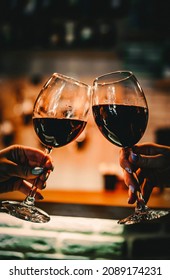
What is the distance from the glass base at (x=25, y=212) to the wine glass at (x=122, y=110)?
14 centimetres

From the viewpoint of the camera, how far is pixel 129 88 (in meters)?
0.72

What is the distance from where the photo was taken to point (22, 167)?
28.8 inches

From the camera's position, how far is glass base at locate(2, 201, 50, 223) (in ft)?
2.22

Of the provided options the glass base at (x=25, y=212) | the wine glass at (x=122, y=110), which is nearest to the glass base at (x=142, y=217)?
the wine glass at (x=122, y=110)

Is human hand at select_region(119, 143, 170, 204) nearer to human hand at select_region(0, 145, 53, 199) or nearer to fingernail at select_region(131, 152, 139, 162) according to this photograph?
fingernail at select_region(131, 152, 139, 162)

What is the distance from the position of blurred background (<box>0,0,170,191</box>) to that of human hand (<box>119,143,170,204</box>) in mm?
1374

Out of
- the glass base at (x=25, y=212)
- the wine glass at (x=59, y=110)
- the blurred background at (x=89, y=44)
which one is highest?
the blurred background at (x=89, y=44)

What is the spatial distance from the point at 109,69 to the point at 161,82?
35 centimetres

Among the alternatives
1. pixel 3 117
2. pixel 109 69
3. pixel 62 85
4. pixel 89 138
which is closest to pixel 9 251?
pixel 62 85

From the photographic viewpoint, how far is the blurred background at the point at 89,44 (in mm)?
2412

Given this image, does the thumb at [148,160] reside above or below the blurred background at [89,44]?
below

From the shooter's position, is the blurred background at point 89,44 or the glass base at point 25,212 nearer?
the glass base at point 25,212

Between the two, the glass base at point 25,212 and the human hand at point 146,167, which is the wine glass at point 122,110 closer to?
the human hand at point 146,167
